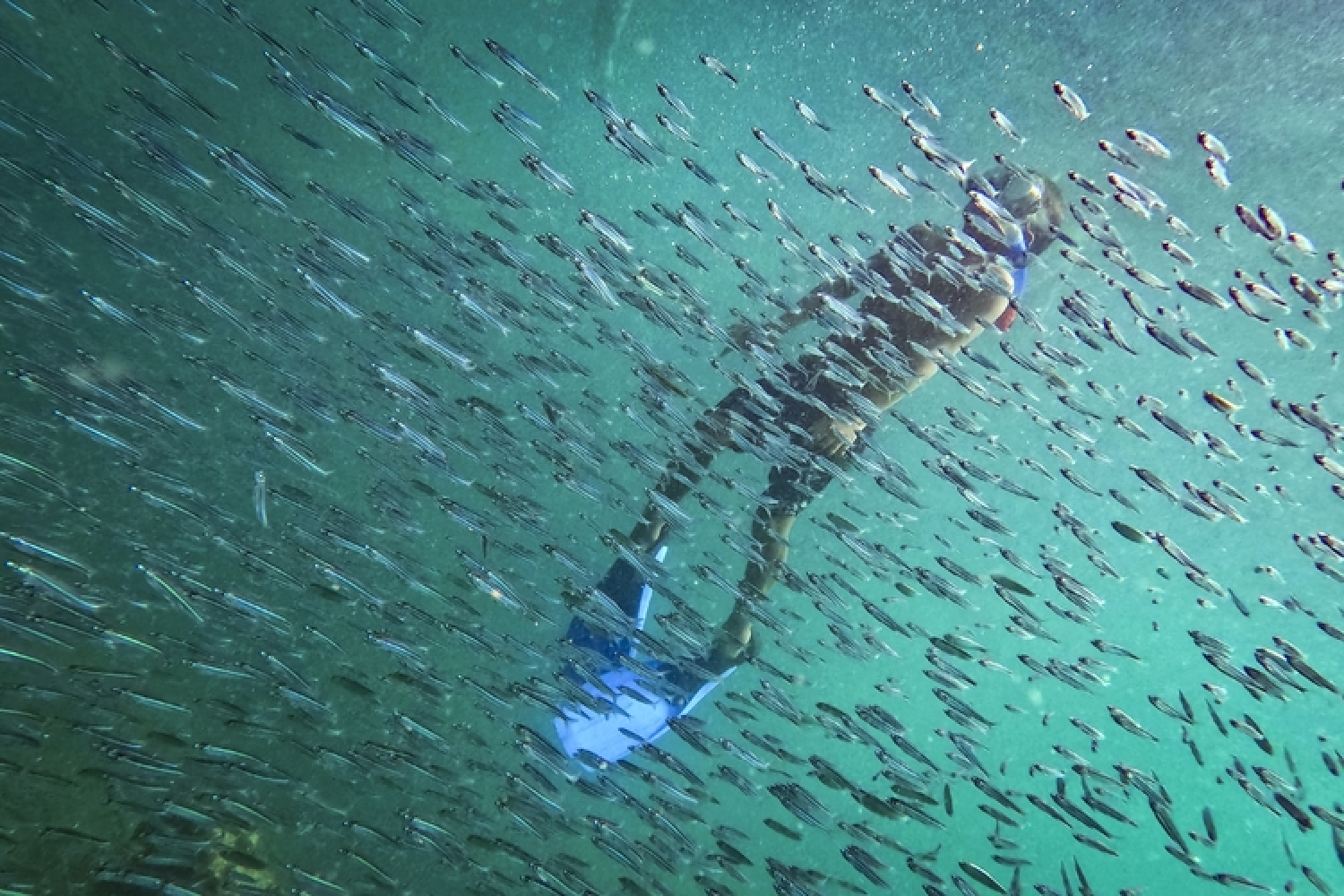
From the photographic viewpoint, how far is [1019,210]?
6.74 metres

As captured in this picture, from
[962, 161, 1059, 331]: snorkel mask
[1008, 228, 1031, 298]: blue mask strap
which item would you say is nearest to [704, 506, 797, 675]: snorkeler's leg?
[962, 161, 1059, 331]: snorkel mask

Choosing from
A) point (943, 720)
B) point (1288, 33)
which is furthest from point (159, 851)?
point (943, 720)

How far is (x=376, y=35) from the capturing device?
50.4 feet

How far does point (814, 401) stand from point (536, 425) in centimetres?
239

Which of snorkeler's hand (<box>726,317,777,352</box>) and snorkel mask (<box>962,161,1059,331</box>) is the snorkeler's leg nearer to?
snorkeler's hand (<box>726,317,777,352</box>)

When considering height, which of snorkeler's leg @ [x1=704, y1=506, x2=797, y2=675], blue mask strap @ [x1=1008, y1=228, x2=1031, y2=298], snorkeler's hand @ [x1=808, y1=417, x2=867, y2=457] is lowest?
snorkeler's leg @ [x1=704, y1=506, x2=797, y2=675]

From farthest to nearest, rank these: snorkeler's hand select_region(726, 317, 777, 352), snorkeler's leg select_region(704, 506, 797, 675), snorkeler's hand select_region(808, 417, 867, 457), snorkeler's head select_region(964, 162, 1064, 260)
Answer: snorkeler's leg select_region(704, 506, 797, 675), snorkeler's hand select_region(808, 417, 867, 457), snorkeler's hand select_region(726, 317, 777, 352), snorkeler's head select_region(964, 162, 1064, 260)

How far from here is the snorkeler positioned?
6.25 m

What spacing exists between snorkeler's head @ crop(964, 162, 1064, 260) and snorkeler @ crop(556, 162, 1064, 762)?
1 cm

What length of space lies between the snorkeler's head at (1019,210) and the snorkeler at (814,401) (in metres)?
0.01

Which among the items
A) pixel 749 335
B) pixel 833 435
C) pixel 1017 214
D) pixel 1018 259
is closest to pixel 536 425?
pixel 749 335

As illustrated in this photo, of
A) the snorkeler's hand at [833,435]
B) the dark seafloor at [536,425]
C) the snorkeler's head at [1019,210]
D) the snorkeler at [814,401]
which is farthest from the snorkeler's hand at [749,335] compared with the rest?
the snorkeler's head at [1019,210]

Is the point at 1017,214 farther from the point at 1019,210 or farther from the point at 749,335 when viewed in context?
the point at 749,335

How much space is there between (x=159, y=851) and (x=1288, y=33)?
15.9 meters
